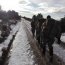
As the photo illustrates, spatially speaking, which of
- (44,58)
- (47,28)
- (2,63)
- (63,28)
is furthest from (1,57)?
(63,28)

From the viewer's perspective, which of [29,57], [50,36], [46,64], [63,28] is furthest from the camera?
[63,28]

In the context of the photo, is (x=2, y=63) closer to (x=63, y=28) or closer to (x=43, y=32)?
(x=43, y=32)

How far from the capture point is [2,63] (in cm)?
1566

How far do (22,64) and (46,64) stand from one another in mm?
2198

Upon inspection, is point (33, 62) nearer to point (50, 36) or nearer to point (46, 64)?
point (46, 64)

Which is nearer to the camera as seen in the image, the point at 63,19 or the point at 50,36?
the point at 50,36

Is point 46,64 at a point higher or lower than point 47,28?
lower

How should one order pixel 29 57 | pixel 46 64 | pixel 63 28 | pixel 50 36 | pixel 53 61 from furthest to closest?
pixel 63 28 < pixel 29 57 < pixel 50 36 < pixel 53 61 < pixel 46 64

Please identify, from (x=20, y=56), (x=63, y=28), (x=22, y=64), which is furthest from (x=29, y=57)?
(x=63, y=28)

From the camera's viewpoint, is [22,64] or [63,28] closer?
[22,64]

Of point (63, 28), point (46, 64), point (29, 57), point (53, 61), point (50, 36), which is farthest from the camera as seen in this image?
point (63, 28)

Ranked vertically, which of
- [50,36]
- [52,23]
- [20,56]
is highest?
[52,23]

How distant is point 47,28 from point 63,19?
17.5 meters

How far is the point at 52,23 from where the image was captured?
53.9 ft
